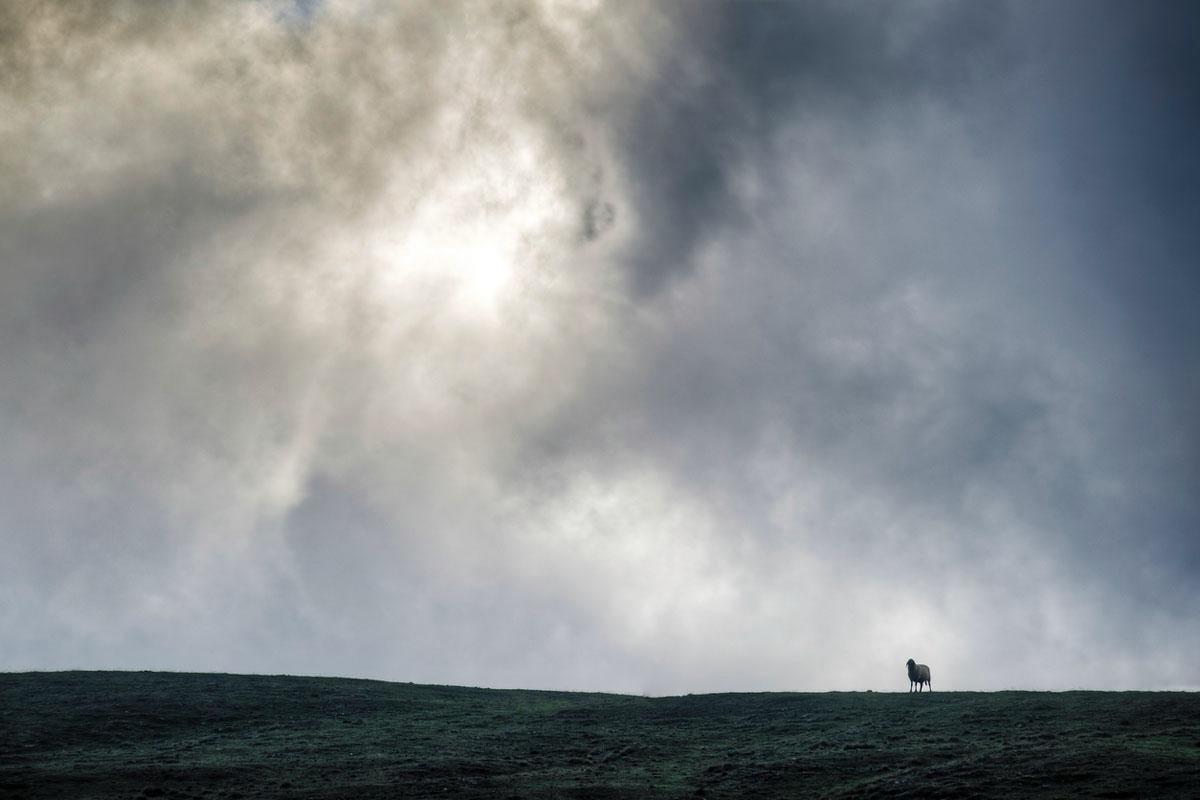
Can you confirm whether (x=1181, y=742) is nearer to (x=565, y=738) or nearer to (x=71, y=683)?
(x=565, y=738)

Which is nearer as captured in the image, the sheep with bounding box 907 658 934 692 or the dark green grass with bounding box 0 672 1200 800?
the dark green grass with bounding box 0 672 1200 800

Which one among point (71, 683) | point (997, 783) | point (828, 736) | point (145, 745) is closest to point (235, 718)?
point (145, 745)

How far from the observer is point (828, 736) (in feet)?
127

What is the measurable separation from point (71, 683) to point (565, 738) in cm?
2867

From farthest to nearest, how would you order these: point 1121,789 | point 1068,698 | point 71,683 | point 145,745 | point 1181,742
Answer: point 71,683
point 1068,698
point 145,745
point 1181,742
point 1121,789

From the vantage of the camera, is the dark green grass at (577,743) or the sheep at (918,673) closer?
the dark green grass at (577,743)

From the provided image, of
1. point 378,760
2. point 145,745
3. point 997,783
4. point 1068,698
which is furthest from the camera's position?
point 1068,698

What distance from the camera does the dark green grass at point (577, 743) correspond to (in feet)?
100

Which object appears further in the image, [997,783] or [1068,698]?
[1068,698]

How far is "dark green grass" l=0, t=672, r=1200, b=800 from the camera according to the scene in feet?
100

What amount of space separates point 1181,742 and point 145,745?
38.8m

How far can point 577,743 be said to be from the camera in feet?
129

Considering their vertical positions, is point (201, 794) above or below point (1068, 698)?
below

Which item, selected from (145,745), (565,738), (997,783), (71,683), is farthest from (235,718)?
(997,783)
